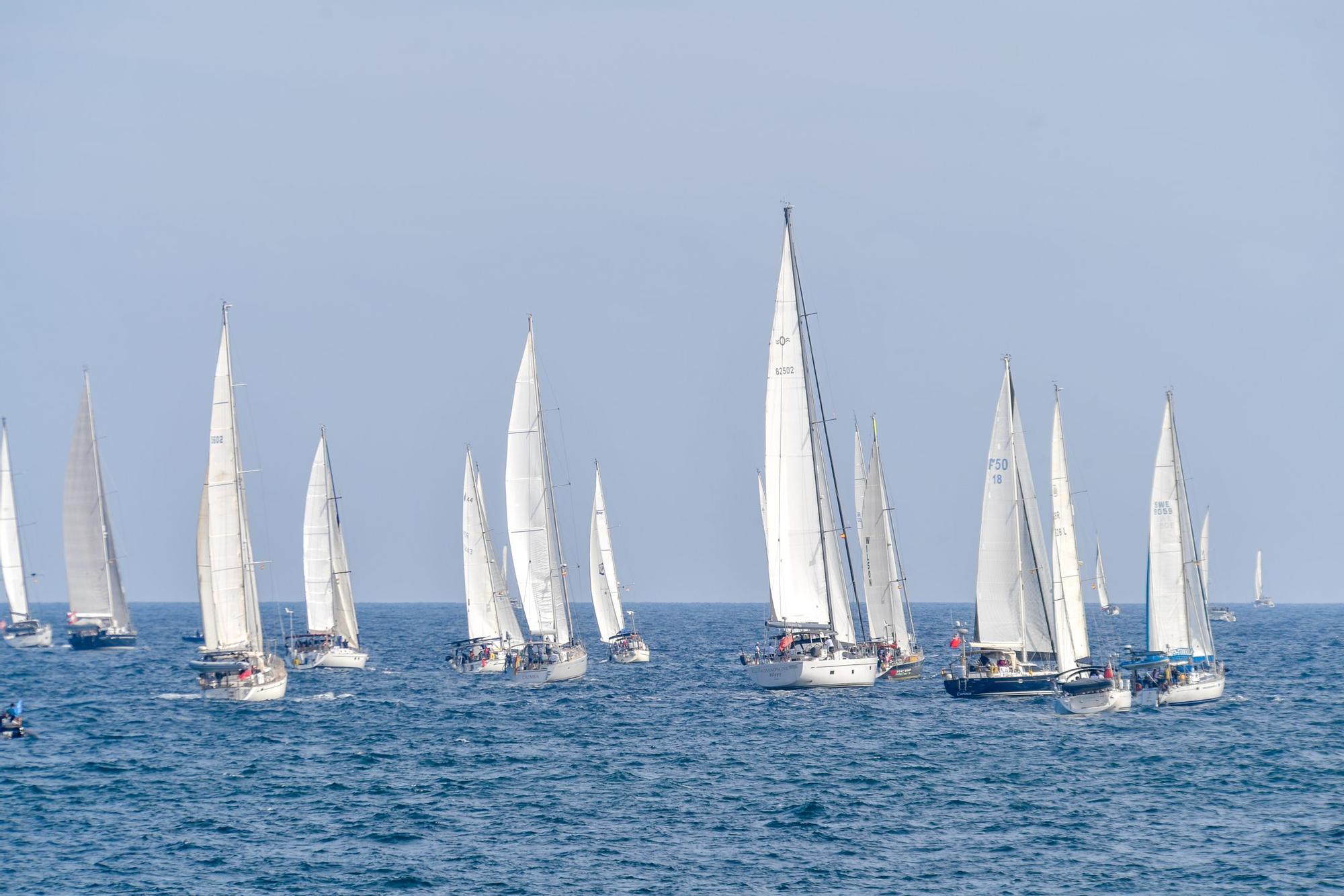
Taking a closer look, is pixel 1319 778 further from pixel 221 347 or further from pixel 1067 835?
pixel 221 347

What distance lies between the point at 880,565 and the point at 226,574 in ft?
110

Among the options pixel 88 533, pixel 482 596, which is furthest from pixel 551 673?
pixel 88 533

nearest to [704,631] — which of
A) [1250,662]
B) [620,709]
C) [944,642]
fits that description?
[944,642]

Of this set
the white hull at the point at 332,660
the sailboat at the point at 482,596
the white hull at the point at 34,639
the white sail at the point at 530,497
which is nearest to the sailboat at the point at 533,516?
the white sail at the point at 530,497

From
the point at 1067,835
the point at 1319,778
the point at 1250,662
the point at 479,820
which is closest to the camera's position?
the point at 1067,835

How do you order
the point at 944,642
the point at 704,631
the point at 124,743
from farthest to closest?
the point at 704,631 → the point at 944,642 → the point at 124,743

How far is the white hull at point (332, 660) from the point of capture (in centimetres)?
9312

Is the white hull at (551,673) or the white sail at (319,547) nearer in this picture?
the white hull at (551,673)

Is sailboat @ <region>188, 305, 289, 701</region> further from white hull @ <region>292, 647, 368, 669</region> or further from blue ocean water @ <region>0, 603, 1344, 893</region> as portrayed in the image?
white hull @ <region>292, 647, 368, 669</region>

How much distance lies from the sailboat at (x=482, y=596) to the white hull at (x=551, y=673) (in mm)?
11134

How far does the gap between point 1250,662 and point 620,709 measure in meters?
51.7

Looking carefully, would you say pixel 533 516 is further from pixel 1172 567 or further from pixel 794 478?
pixel 1172 567

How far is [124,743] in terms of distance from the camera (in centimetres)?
5928

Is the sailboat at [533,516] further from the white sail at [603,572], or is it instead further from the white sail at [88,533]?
the white sail at [88,533]
